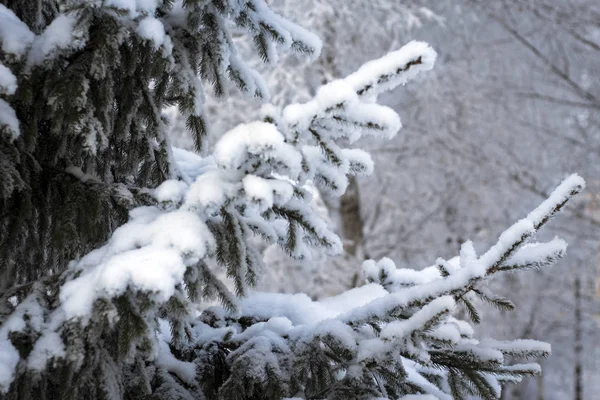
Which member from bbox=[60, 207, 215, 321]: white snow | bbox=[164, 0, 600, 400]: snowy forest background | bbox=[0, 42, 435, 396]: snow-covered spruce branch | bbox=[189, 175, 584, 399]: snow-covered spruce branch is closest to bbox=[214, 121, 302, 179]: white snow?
bbox=[0, 42, 435, 396]: snow-covered spruce branch

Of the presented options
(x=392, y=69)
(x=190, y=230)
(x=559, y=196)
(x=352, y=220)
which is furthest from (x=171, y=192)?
(x=352, y=220)

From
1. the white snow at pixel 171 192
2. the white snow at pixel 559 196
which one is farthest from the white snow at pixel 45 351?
the white snow at pixel 559 196

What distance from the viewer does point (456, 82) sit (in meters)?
8.88

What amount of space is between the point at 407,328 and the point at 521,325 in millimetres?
11393

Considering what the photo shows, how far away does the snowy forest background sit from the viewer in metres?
7.10

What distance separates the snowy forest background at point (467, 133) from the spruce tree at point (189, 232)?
5.21 metres

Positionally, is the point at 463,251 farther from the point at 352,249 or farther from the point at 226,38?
the point at 352,249

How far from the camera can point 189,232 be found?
4.08 ft

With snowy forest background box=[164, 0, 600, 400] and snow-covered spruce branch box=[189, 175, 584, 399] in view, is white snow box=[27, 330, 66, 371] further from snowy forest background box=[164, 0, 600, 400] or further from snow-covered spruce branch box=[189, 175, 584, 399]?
snowy forest background box=[164, 0, 600, 400]

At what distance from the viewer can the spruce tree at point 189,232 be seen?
1.26 m

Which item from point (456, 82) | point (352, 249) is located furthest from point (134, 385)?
point (456, 82)

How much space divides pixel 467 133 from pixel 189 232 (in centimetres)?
837

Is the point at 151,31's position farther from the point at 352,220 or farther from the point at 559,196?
the point at 352,220

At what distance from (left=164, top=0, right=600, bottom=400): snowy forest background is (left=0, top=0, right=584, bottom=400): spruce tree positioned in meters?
5.21
